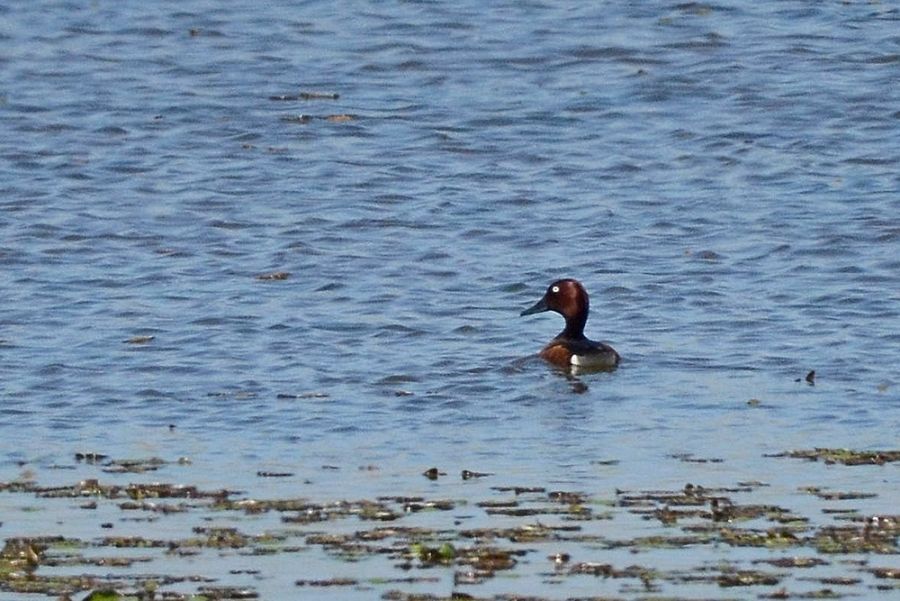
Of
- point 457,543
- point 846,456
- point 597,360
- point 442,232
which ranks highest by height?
point 457,543

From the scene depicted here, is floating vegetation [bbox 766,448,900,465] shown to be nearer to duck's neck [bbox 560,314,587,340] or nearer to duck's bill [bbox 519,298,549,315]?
duck's neck [bbox 560,314,587,340]

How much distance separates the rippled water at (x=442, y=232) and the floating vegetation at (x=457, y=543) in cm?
67

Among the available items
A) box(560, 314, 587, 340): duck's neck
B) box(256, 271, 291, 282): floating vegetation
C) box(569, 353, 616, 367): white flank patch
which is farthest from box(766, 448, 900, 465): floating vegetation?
box(256, 271, 291, 282): floating vegetation

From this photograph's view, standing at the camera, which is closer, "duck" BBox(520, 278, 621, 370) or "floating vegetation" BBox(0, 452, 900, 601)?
"floating vegetation" BBox(0, 452, 900, 601)

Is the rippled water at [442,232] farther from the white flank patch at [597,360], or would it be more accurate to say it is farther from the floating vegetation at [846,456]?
the floating vegetation at [846,456]

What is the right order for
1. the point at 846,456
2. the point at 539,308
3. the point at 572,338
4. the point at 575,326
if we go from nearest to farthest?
the point at 846,456
the point at 572,338
the point at 575,326
the point at 539,308

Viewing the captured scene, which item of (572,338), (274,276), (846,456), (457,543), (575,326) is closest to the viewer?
(457,543)

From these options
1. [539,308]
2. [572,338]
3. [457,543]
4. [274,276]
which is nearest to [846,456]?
[457,543]

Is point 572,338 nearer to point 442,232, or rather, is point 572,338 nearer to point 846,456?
point 442,232

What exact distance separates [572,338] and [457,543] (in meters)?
7.51

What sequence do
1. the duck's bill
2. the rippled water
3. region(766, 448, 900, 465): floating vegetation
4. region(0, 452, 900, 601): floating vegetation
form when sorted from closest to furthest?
region(0, 452, 900, 601): floating vegetation → region(766, 448, 900, 465): floating vegetation → the rippled water → the duck's bill

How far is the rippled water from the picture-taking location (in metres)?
15.0

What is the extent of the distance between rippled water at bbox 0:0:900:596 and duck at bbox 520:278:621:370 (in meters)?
0.23

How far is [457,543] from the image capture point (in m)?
11.0
